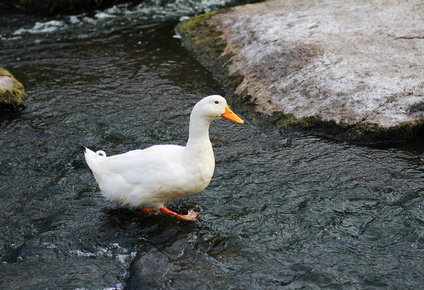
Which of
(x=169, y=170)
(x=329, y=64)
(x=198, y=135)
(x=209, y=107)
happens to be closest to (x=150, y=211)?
(x=169, y=170)

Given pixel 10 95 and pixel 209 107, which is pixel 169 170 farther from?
pixel 10 95

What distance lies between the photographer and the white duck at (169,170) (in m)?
4.98

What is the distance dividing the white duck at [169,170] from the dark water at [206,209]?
0.39m

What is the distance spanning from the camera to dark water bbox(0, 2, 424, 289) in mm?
4320

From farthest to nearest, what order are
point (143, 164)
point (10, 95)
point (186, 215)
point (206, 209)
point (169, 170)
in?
1. point (10, 95)
2. point (206, 209)
3. point (186, 215)
4. point (143, 164)
5. point (169, 170)

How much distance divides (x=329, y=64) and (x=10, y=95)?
613cm

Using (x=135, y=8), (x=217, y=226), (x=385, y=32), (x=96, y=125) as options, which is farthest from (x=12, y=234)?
(x=135, y=8)

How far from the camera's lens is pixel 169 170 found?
16.4 ft

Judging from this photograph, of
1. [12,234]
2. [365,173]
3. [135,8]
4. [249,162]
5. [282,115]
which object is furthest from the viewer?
[135,8]

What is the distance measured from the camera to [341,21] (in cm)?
966

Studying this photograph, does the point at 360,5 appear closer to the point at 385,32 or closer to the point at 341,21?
the point at 341,21

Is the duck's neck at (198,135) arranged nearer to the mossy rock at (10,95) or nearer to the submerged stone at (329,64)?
the submerged stone at (329,64)

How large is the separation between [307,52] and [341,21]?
1.74 m

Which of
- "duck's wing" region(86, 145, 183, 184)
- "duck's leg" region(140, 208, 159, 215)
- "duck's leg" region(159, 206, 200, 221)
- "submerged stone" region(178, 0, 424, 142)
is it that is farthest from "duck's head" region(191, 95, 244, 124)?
"submerged stone" region(178, 0, 424, 142)
